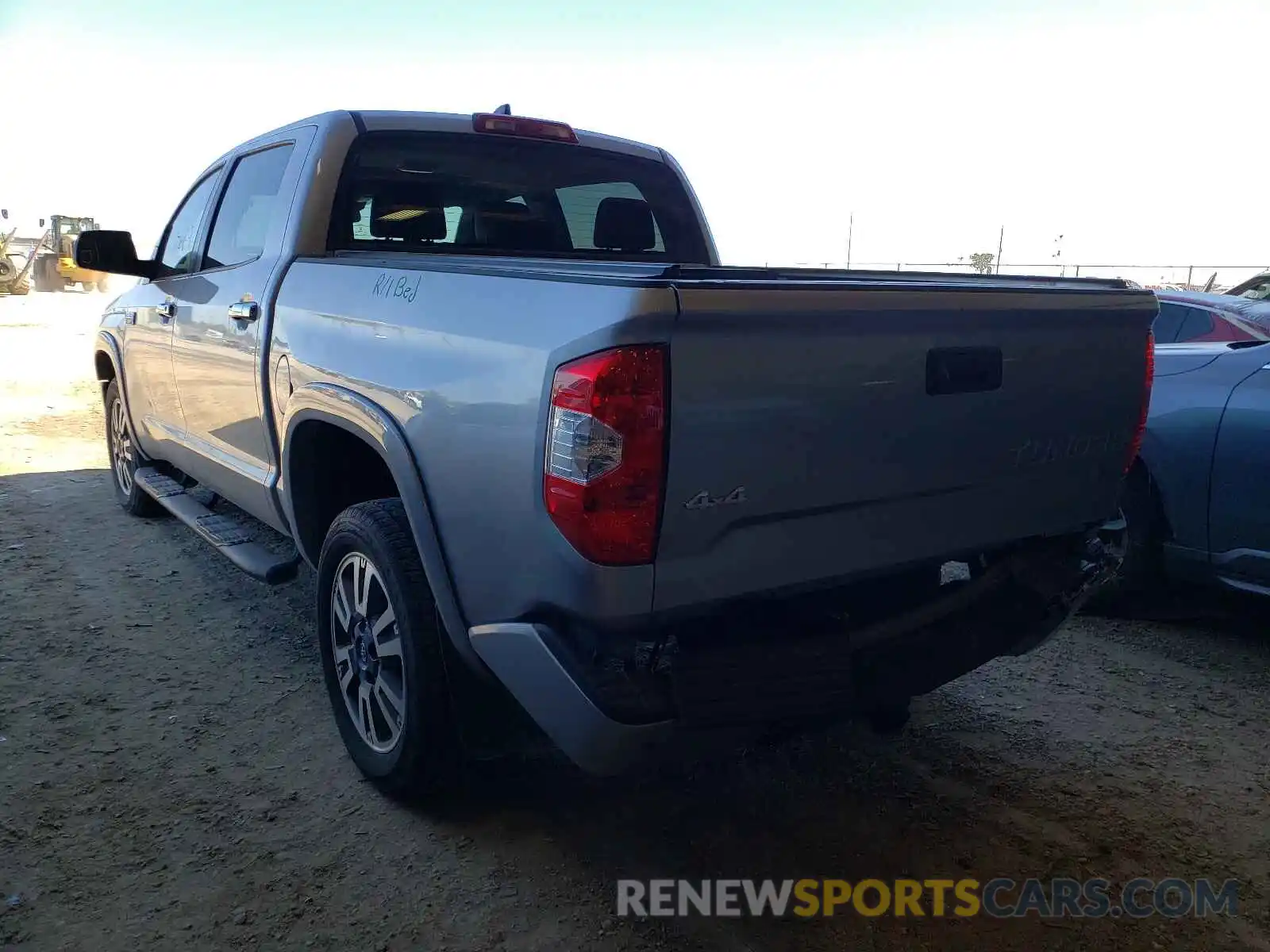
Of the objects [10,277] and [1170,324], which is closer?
[1170,324]

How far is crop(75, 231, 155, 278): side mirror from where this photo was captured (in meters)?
4.35

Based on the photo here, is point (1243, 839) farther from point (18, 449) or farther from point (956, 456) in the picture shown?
point (18, 449)

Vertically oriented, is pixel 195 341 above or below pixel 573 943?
above

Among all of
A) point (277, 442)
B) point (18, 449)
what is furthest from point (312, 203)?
point (18, 449)

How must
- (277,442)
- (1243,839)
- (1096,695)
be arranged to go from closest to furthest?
(1243,839)
(277,442)
(1096,695)

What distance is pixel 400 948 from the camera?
7.34 feet

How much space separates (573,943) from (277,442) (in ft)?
6.40

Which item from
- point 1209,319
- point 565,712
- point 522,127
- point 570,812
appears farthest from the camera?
point 1209,319

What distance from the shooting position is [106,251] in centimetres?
443

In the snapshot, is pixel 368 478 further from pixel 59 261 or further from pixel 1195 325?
pixel 59 261

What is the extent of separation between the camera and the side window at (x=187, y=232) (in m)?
4.54

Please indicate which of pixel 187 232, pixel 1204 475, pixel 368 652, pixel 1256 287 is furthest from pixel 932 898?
pixel 1256 287

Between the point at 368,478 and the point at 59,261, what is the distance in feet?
112

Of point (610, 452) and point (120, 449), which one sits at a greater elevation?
point (610, 452)
